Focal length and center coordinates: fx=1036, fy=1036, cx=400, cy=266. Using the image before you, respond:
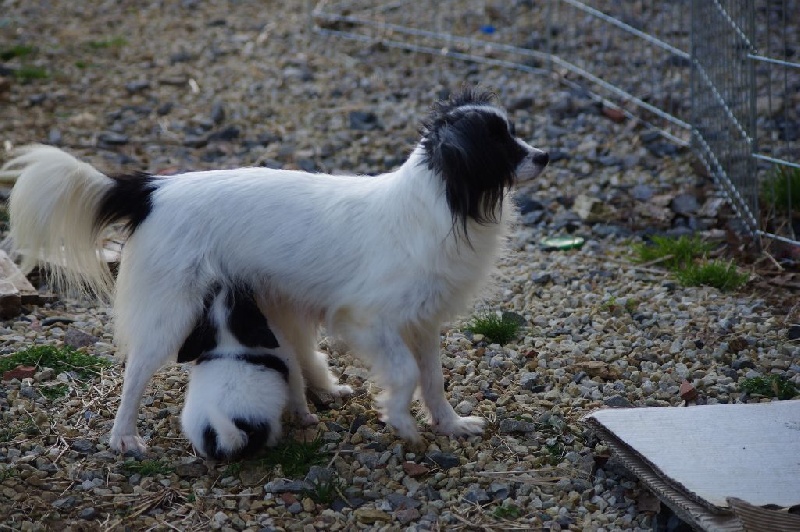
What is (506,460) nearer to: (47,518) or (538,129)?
(47,518)

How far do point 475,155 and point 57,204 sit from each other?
154 cm

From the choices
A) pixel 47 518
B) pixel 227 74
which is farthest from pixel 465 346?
pixel 227 74

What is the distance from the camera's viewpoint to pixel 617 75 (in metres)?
7.85

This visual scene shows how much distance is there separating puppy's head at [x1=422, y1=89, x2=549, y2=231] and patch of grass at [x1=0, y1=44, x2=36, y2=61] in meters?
6.07

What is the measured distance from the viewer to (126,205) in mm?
3818

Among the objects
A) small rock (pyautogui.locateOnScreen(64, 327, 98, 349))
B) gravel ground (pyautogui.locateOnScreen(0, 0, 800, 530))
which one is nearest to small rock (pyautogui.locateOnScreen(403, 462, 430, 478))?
gravel ground (pyautogui.locateOnScreen(0, 0, 800, 530))

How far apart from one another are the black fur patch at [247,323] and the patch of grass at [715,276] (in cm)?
240

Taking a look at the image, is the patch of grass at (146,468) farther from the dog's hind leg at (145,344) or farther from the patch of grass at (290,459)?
the patch of grass at (290,459)

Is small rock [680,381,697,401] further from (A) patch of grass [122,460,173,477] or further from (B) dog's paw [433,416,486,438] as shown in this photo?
(A) patch of grass [122,460,173,477]

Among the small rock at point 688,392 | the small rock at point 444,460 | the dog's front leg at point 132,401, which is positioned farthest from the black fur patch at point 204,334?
the small rock at point 688,392

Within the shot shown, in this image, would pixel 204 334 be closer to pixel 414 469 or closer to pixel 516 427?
pixel 414 469

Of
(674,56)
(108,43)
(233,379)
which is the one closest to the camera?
(233,379)

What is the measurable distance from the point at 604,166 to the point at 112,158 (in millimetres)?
3235

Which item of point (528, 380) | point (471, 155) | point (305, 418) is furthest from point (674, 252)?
point (305, 418)
